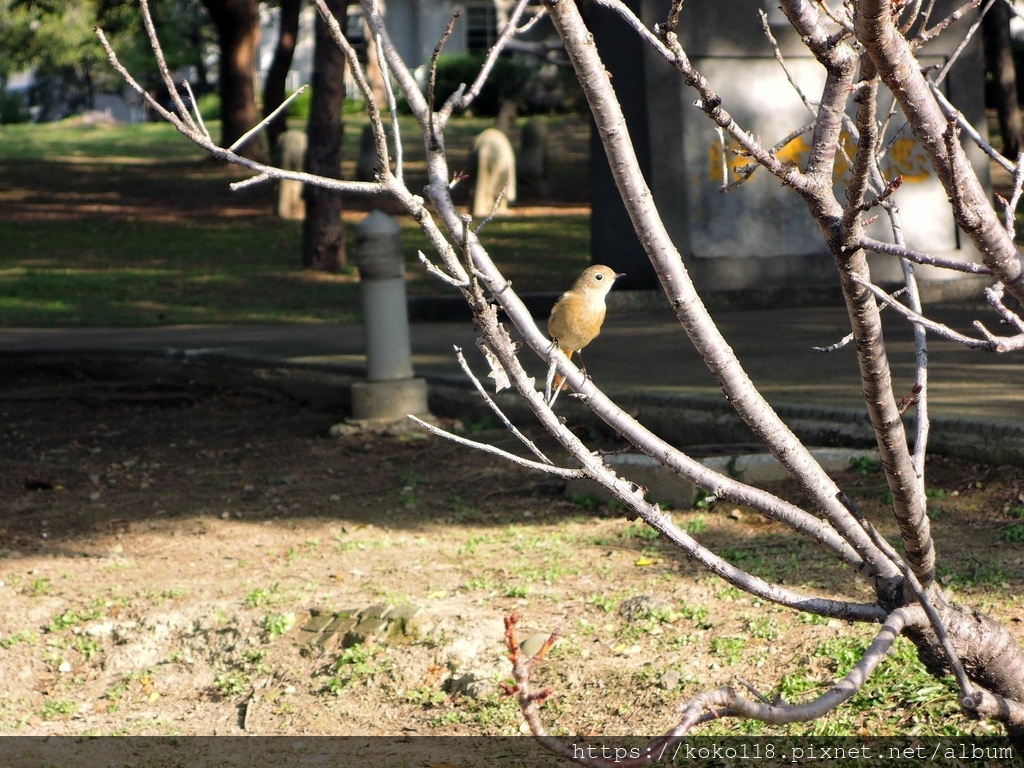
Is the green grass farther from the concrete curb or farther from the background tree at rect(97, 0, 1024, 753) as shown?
the background tree at rect(97, 0, 1024, 753)

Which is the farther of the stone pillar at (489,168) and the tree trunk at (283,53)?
the tree trunk at (283,53)

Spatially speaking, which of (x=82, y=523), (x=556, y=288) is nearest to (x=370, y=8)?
(x=82, y=523)

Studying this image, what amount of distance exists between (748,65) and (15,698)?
956 centimetres

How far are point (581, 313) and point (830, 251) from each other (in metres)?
1.39

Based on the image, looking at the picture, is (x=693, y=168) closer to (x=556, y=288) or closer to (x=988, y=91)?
(x=556, y=288)

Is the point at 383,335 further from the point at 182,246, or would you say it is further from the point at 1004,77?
the point at 1004,77

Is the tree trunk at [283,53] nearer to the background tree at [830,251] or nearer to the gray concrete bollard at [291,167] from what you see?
the gray concrete bollard at [291,167]

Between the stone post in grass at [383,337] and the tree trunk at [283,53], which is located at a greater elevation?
the tree trunk at [283,53]

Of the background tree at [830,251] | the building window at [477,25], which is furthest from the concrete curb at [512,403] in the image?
the building window at [477,25]

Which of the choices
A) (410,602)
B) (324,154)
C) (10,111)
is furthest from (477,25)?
(410,602)

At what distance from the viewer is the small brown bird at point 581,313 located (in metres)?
3.72

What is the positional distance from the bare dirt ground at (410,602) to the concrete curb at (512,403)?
170mm

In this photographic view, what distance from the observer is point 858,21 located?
1999mm

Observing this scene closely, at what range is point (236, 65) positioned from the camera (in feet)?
92.5
